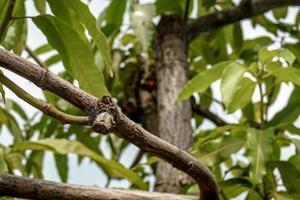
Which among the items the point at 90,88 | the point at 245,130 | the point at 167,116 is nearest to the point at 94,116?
the point at 90,88

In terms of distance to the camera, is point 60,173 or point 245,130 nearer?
point 245,130

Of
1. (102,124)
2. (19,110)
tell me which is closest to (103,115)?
(102,124)

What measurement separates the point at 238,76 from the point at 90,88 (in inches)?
10.6

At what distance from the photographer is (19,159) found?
1.11 m

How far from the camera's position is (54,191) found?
60 centimetres

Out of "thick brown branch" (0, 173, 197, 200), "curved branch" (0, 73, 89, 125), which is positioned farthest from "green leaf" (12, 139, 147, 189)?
"curved branch" (0, 73, 89, 125)

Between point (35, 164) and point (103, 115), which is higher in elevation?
point (35, 164)

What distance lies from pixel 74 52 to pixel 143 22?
50 centimetres

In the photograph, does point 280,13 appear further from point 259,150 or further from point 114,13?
point 259,150

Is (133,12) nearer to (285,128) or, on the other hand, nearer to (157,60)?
(157,60)

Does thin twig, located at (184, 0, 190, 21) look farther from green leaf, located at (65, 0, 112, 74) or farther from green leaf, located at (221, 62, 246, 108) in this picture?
green leaf, located at (65, 0, 112, 74)

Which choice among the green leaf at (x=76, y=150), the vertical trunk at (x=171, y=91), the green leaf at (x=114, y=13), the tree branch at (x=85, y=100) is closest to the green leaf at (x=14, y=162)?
the green leaf at (x=76, y=150)

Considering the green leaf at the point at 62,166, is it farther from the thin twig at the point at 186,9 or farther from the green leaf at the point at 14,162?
the thin twig at the point at 186,9

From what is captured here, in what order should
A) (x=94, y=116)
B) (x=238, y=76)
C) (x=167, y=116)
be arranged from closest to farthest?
(x=94, y=116)
(x=238, y=76)
(x=167, y=116)
